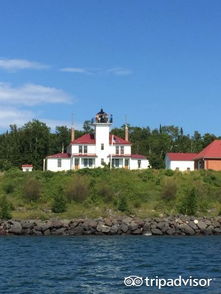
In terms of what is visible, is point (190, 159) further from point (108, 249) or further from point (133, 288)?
point (133, 288)

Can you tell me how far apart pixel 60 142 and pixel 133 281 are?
96385 millimetres

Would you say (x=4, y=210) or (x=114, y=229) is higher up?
(x=4, y=210)

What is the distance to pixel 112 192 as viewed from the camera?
Answer: 58.2 meters

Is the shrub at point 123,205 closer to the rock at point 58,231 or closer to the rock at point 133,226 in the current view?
the rock at point 133,226

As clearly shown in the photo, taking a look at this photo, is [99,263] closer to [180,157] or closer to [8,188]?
[8,188]

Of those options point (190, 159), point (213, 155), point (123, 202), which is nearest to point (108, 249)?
point (123, 202)

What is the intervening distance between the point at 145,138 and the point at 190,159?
56304 mm

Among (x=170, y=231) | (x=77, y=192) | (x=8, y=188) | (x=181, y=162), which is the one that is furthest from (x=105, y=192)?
(x=181, y=162)

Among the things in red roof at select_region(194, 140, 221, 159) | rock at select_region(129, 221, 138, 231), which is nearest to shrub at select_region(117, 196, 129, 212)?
rock at select_region(129, 221, 138, 231)

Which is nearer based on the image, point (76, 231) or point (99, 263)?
point (99, 263)

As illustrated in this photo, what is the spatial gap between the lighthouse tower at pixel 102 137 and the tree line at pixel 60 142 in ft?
43.7

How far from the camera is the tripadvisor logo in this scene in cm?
2251

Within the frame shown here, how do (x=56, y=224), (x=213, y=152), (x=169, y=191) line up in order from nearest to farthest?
(x=56, y=224)
(x=169, y=191)
(x=213, y=152)

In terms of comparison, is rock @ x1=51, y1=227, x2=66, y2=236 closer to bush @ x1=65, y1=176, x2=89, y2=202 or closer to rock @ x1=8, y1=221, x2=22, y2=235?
rock @ x1=8, y1=221, x2=22, y2=235
